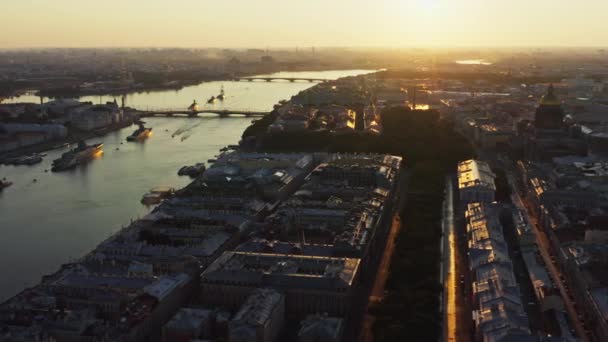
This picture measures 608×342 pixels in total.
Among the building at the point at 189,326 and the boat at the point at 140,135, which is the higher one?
the boat at the point at 140,135

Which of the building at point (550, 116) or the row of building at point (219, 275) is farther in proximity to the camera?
the building at point (550, 116)

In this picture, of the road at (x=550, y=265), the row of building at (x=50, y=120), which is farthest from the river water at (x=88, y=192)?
the road at (x=550, y=265)

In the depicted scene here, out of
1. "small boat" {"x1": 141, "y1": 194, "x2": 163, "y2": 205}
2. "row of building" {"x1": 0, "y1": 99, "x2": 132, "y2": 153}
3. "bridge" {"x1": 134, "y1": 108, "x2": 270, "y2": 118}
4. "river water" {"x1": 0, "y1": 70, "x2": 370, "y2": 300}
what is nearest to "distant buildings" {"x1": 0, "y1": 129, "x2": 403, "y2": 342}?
"river water" {"x1": 0, "y1": 70, "x2": 370, "y2": 300}

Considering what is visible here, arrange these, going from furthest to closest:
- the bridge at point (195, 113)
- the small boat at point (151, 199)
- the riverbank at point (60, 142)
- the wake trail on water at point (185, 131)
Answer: the bridge at point (195, 113) < the wake trail on water at point (185, 131) < the riverbank at point (60, 142) < the small boat at point (151, 199)

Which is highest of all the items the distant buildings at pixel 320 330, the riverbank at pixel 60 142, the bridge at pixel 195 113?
the bridge at pixel 195 113

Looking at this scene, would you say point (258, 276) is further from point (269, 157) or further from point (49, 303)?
point (269, 157)

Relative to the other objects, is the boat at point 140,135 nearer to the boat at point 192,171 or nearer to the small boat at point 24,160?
the small boat at point 24,160
